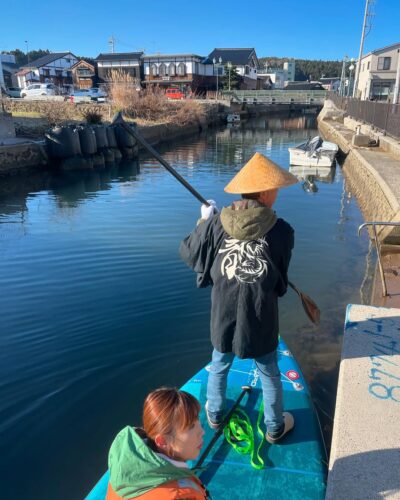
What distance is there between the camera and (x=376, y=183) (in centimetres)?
1119

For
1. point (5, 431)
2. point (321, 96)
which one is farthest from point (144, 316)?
point (321, 96)

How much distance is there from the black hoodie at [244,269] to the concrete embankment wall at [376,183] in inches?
258

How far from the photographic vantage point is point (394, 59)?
5059 centimetres

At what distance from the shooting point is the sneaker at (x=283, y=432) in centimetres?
289

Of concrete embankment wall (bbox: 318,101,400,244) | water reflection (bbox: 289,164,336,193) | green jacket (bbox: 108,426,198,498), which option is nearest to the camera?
green jacket (bbox: 108,426,198,498)

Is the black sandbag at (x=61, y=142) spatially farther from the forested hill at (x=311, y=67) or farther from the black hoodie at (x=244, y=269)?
the forested hill at (x=311, y=67)

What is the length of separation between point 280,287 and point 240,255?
386mm

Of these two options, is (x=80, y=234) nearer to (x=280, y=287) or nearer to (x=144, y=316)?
(x=144, y=316)

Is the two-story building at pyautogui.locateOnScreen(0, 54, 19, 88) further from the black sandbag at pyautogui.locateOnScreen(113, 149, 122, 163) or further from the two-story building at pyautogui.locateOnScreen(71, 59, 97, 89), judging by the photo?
the black sandbag at pyautogui.locateOnScreen(113, 149, 122, 163)

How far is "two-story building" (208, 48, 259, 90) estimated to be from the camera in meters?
68.6

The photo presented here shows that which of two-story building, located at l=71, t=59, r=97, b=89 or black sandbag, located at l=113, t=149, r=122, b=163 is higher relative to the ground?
two-story building, located at l=71, t=59, r=97, b=89

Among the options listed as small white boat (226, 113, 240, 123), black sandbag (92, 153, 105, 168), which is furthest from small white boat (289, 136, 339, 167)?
small white boat (226, 113, 240, 123)

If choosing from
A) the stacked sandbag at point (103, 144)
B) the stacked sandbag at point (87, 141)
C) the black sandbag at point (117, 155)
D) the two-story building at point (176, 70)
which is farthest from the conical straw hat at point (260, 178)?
the two-story building at point (176, 70)

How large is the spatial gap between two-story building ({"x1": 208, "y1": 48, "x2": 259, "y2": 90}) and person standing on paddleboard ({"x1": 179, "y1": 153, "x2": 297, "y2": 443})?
69076mm
